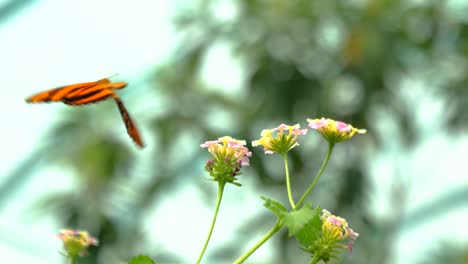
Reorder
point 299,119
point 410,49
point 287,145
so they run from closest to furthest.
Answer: point 287,145, point 299,119, point 410,49

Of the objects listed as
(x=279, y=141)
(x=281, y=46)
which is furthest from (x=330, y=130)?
(x=281, y=46)

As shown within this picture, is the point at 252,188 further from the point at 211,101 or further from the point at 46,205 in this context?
the point at 46,205

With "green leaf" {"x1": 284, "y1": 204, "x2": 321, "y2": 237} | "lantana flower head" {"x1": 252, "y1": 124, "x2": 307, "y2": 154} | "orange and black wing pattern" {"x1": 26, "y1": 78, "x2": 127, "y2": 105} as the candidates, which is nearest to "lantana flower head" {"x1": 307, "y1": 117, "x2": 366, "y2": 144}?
"lantana flower head" {"x1": 252, "y1": 124, "x2": 307, "y2": 154}

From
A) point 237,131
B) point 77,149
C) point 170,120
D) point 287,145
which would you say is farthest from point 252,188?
point 287,145

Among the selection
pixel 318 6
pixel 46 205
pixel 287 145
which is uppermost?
pixel 318 6

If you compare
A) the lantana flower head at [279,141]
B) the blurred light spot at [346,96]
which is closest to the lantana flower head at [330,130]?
the lantana flower head at [279,141]

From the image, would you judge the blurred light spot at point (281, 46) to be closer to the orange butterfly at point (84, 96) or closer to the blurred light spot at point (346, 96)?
the blurred light spot at point (346, 96)
